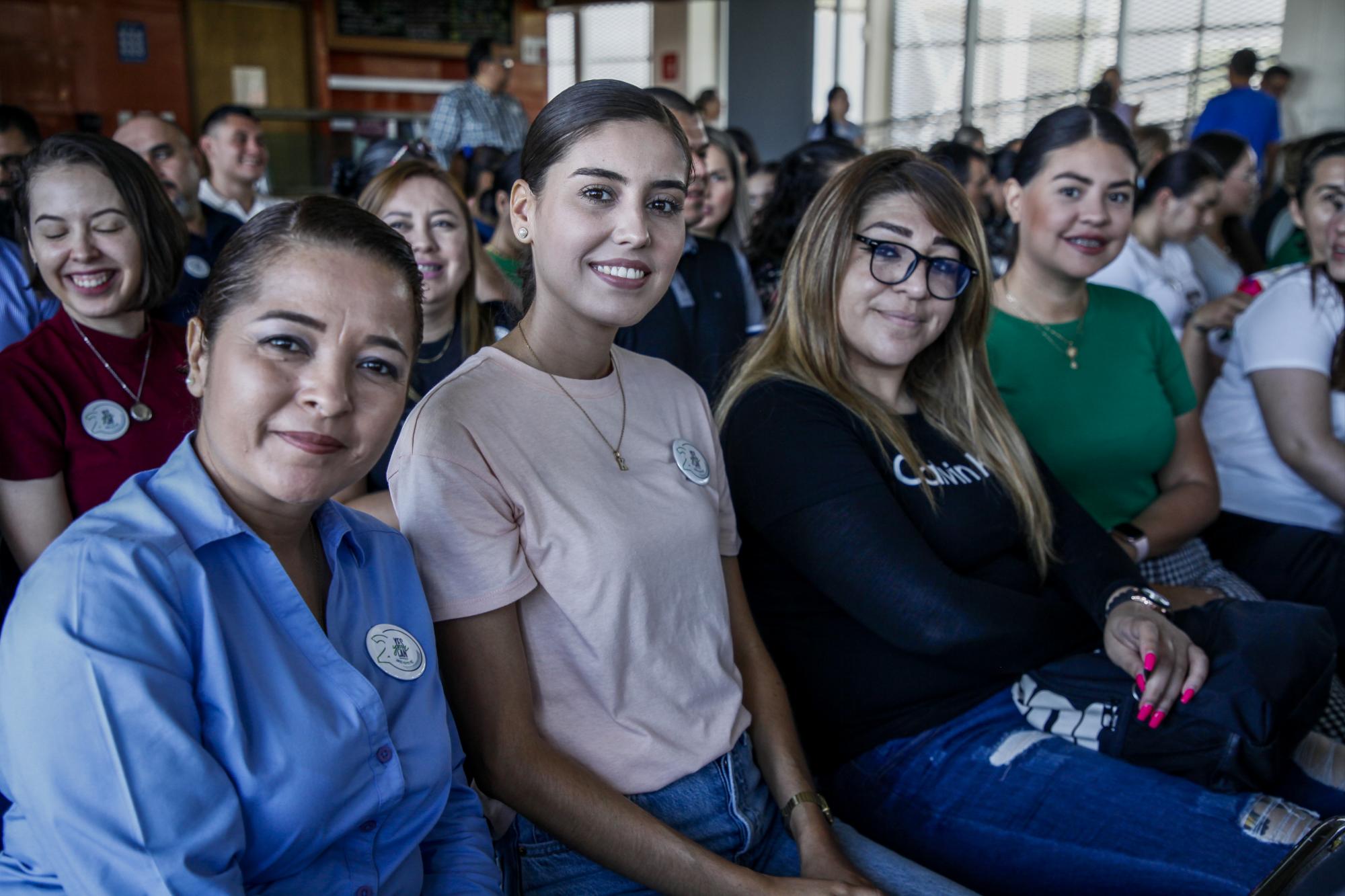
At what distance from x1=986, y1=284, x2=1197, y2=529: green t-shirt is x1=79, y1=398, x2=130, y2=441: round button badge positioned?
6.17 ft

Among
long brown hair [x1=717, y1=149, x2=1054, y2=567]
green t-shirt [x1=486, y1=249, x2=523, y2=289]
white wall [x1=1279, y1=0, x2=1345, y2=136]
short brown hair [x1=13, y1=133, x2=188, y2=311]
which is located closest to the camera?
long brown hair [x1=717, y1=149, x2=1054, y2=567]

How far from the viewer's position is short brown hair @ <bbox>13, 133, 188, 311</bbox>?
223 cm

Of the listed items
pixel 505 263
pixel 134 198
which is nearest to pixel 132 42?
pixel 505 263

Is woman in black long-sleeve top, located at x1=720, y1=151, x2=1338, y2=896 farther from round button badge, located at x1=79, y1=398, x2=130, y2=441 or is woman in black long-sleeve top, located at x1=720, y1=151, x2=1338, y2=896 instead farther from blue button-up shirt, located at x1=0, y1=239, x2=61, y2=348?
blue button-up shirt, located at x1=0, y1=239, x2=61, y2=348

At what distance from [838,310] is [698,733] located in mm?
837

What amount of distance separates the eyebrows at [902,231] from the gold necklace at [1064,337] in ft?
2.49

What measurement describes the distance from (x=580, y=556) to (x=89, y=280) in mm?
1520

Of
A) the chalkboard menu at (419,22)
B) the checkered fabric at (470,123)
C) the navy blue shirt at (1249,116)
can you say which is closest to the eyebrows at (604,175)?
the checkered fabric at (470,123)

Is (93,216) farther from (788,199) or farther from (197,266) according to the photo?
(788,199)

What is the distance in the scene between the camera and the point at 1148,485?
2518 millimetres

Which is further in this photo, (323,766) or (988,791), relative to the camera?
(988,791)

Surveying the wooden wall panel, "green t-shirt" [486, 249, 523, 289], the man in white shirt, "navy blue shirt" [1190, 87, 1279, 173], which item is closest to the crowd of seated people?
"green t-shirt" [486, 249, 523, 289]

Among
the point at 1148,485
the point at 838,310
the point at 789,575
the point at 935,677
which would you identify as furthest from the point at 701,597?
the point at 1148,485

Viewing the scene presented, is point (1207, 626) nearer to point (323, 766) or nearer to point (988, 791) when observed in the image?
point (988, 791)
